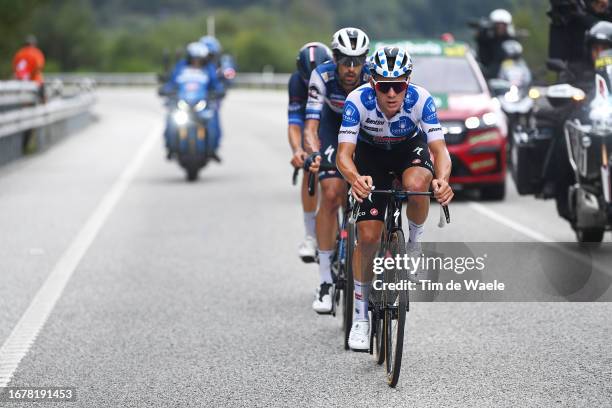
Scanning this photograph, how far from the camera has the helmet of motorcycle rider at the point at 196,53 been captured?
1938cm

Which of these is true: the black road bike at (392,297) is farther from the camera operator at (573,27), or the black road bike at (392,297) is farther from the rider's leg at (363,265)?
the camera operator at (573,27)

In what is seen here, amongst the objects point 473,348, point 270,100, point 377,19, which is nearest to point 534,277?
point 473,348

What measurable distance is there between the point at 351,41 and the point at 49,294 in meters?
3.07

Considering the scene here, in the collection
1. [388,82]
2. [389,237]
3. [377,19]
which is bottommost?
[377,19]

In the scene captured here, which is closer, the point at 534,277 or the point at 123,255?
the point at 534,277

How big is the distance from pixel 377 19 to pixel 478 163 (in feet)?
341

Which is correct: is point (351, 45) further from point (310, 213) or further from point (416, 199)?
point (310, 213)

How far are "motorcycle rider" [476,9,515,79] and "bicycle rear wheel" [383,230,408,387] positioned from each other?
1333cm

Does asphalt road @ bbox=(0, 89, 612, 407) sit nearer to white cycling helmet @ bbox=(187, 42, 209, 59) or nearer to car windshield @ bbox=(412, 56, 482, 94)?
car windshield @ bbox=(412, 56, 482, 94)

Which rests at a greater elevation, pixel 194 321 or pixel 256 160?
pixel 194 321

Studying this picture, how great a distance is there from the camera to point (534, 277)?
9961mm

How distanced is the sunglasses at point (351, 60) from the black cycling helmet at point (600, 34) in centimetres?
356

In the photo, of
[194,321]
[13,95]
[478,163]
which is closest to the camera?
[194,321]

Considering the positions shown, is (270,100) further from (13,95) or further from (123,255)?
(123,255)
